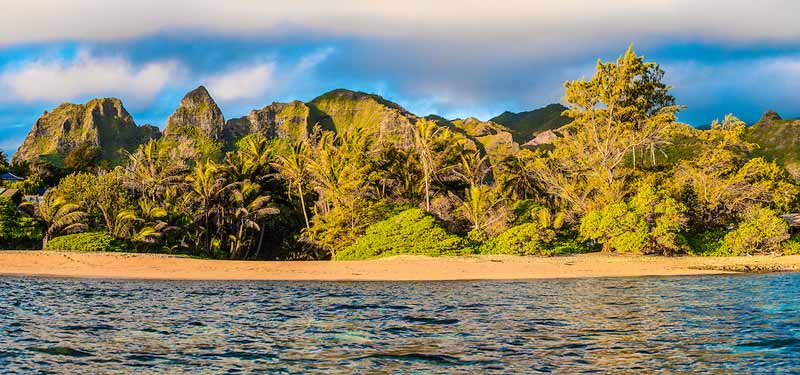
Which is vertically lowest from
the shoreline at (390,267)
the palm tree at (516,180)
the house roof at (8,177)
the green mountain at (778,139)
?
the shoreline at (390,267)

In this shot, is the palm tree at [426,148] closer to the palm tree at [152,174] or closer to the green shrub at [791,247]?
the palm tree at [152,174]

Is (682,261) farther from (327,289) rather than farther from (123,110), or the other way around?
(123,110)

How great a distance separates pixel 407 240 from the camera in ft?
140

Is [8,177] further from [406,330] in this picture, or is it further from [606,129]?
[406,330]

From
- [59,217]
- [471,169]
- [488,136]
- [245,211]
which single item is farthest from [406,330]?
[488,136]

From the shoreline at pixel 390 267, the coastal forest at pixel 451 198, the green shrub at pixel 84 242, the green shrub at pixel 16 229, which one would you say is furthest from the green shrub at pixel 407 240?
the green shrub at pixel 16 229

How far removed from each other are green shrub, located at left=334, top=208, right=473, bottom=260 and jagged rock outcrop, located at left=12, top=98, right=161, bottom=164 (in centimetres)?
12298

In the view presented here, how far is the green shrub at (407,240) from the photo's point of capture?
41750 mm

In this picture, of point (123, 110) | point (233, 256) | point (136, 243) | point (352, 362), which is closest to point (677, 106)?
point (233, 256)

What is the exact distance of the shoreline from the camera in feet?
111

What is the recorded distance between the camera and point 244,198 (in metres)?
52.0

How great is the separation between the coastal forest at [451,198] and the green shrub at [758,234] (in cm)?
9

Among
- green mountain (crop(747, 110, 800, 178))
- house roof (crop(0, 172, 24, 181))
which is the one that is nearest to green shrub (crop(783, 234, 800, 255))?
house roof (crop(0, 172, 24, 181))

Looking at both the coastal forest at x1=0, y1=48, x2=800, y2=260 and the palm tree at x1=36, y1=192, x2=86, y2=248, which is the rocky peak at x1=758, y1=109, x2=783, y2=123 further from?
the palm tree at x1=36, y1=192, x2=86, y2=248
